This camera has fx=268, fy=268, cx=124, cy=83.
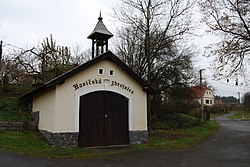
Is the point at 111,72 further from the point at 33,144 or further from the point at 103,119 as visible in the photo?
the point at 33,144

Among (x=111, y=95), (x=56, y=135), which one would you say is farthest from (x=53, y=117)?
(x=111, y=95)

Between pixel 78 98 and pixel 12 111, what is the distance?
5.94 m

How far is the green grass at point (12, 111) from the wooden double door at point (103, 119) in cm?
444

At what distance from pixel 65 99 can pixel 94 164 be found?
4.47 meters

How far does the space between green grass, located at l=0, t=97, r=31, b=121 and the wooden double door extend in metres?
4.44

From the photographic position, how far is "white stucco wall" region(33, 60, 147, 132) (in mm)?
12562

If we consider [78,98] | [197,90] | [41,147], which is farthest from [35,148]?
[197,90]

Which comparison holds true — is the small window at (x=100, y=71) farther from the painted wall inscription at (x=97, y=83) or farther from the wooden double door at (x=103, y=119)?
the wooden double door at (x=103, y=119)

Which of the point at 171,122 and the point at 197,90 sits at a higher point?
the point at 197,90

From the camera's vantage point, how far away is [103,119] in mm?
13672

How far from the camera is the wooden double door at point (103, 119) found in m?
13.1

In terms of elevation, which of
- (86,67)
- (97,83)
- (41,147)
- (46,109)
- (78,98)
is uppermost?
(86,67)

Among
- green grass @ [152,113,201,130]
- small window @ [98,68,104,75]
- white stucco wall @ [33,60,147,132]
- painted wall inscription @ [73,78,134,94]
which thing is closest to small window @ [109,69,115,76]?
white stucco wall @ [33,60,147,132]

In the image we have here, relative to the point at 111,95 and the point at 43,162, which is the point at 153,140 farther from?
the point at 43,162
